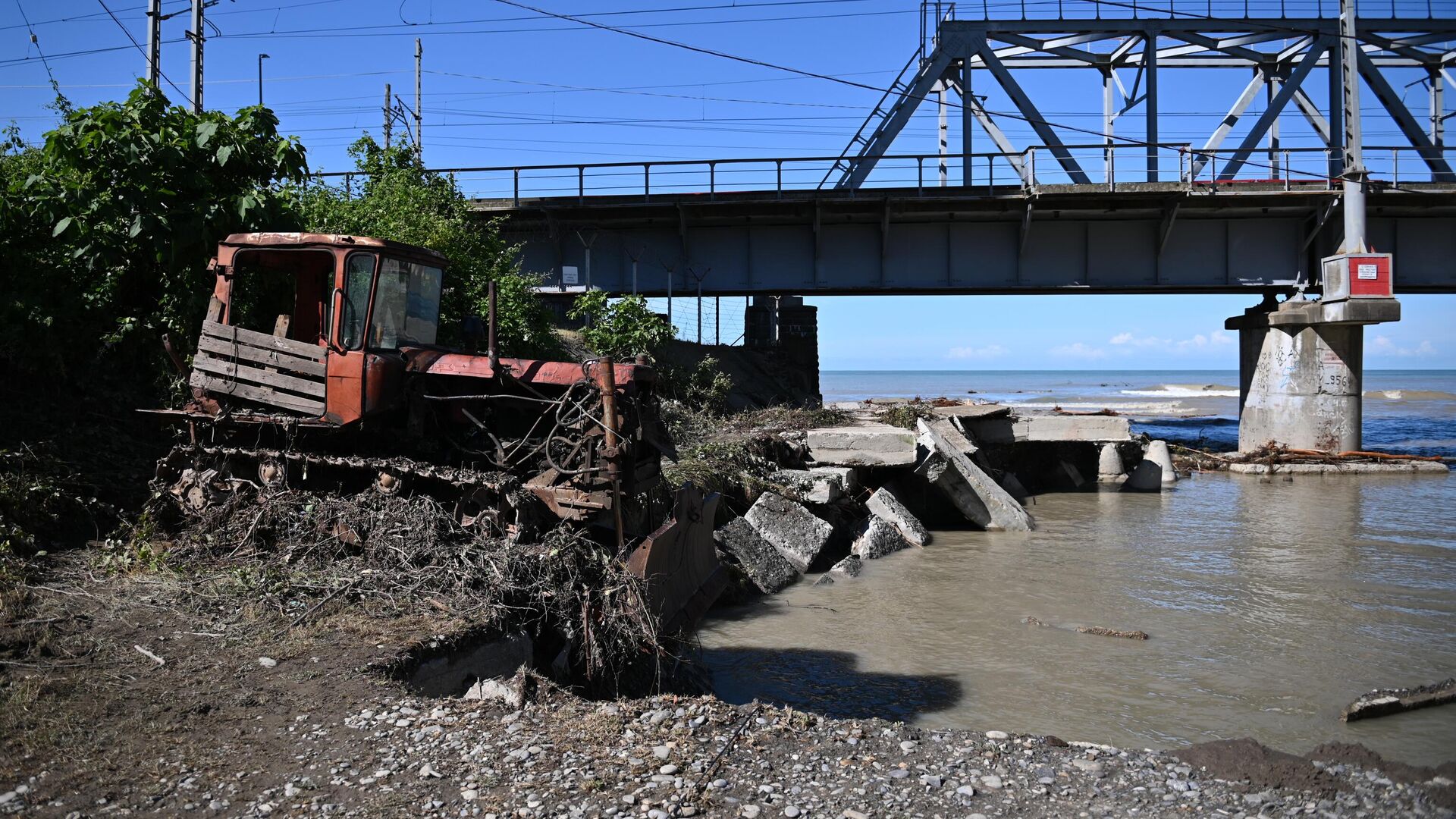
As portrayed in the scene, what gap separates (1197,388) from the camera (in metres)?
82.9

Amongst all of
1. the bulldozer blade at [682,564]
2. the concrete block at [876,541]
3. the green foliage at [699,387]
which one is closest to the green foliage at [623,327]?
the green foliage at [699,387]

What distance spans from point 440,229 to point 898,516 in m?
8.02

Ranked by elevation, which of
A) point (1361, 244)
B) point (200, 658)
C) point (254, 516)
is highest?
point (1361, 244)

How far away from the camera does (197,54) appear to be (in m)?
15.3

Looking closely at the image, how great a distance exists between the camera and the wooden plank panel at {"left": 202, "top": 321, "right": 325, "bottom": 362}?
275 inches

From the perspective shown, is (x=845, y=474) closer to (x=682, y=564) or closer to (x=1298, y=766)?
(x=682, y=564)

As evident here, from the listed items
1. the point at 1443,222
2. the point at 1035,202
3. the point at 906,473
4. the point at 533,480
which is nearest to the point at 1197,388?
the point at 1443,222

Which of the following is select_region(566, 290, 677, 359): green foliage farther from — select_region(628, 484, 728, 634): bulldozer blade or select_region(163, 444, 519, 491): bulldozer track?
select_region(163, 444, 519, 491): bulldozer track

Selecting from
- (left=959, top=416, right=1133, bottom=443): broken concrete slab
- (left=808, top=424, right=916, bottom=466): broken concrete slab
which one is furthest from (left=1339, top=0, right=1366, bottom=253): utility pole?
(left=808, top=424, right=916, bottom=466): broken concrete slab

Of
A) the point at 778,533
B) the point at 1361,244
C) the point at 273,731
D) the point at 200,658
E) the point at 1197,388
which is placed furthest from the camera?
the point at 1197,388

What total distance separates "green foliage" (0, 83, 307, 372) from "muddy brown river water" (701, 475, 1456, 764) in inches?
252

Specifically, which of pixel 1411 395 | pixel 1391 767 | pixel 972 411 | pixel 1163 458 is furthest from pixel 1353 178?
pixel 1411 395

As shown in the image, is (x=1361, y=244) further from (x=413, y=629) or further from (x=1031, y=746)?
(x=413, y=629)

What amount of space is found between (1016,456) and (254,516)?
1639 centimetres
